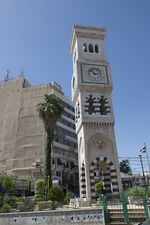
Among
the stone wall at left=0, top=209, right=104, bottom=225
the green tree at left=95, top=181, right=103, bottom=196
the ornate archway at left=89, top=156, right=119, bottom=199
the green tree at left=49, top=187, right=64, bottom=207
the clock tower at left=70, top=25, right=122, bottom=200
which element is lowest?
the stone wall at left=0, top=209, right=104, bottom=225

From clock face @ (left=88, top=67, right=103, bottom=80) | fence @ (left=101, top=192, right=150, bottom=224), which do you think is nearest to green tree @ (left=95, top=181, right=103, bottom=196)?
fence @ (left=101, top=192, right=150, bottom=224)

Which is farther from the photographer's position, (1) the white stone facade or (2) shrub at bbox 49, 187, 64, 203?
(1) the white stone facade

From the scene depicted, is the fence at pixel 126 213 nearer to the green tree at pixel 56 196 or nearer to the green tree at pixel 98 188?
the green tree at pixel 56 196

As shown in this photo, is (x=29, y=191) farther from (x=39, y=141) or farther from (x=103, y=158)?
(x=103, y=158)

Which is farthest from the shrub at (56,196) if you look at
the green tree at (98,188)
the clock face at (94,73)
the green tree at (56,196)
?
the clock face at (94,73)

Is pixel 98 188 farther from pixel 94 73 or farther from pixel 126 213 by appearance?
pixel 94 73

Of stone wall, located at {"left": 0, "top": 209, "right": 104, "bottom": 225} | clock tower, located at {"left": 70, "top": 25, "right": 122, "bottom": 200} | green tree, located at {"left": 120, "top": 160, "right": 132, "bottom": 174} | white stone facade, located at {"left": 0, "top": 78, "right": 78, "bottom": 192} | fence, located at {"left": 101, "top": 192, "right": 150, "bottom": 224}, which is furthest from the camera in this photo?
green tree, located at {"left": 120, "top": 160, "right": 132, "bottom": 174}

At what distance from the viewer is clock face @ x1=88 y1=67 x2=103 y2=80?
94.7 ft

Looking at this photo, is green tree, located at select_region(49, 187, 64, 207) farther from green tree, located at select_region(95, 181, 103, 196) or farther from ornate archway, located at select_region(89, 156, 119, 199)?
ornate archway, located at select_region(89, 156, 119, 199)

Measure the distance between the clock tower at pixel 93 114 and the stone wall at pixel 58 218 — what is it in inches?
397

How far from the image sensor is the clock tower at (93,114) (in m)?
24.8

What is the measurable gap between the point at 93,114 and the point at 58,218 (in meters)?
15.3

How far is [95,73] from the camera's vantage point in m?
29.1

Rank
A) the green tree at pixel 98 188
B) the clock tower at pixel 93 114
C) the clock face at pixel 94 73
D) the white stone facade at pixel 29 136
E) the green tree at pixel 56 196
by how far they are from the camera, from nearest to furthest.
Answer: the green tree at pixel 56 196, the green tree at pixel 98 188, the clock tower at pixel 93 114, the clock face at pixel 94 73, the white stone facade at pixel 29 136
